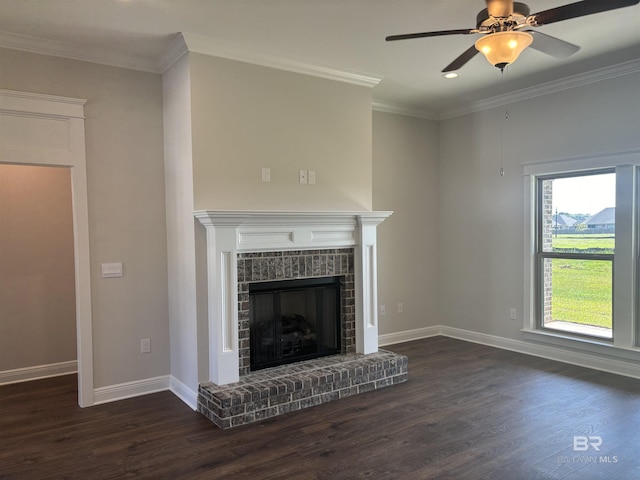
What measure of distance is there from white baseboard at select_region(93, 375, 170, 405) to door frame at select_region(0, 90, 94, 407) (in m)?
0.07

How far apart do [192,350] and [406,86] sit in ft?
10.8

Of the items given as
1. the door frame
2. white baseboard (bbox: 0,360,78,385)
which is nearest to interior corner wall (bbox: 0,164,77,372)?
white baseboard (bbox: 0,360,78,385)

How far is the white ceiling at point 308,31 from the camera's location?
3.04 metres

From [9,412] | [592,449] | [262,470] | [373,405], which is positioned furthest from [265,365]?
[592,449]

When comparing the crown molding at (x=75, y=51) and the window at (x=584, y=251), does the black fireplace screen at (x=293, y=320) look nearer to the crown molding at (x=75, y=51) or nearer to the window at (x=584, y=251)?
the crown molding at (x=75, y=51)

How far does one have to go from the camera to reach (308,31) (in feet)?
11.3

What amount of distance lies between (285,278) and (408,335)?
2.40m

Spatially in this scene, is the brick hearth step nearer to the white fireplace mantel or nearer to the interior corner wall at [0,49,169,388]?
the white fireplace mantel

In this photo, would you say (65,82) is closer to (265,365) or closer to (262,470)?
(265,365)

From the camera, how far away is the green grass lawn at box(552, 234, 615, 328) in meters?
4.48

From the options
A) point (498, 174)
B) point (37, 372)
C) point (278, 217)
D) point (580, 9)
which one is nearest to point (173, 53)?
point (278, 217)

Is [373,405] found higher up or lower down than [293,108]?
lower down

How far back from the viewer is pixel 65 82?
12.1ft

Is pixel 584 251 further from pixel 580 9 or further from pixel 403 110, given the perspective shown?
pixel 580 9
